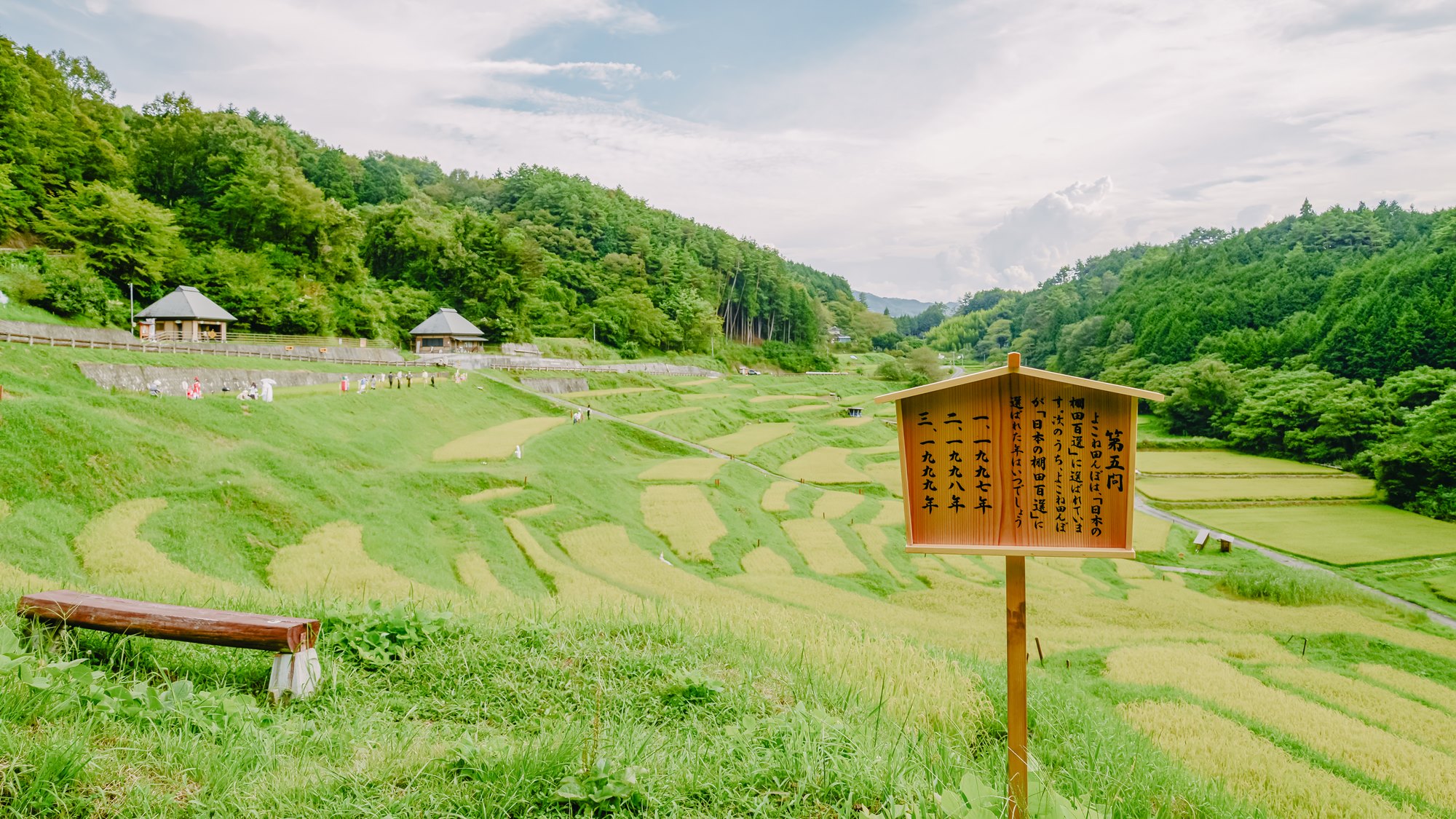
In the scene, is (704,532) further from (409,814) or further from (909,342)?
(909,342)

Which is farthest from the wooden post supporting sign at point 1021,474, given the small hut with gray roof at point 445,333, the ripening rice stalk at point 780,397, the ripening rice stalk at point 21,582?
the ripening rice stalk at point 780,397

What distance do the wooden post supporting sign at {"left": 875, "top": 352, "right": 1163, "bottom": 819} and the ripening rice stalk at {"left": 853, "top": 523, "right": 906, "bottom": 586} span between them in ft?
64.5

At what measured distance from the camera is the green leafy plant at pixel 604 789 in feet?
11.6

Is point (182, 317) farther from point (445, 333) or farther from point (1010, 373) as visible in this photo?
point (1010, 373)

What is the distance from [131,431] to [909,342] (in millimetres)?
114872

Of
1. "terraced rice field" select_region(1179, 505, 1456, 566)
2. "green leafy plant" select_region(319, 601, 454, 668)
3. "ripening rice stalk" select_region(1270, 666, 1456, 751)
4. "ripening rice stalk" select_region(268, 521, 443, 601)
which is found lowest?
"terraced rice field" select_region(1179, 505, 1456, 566)

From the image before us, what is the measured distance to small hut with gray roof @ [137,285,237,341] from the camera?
3384 cm

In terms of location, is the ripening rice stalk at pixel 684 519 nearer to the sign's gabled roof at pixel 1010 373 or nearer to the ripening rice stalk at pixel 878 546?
the ripening rice stalk at pixel 878 546

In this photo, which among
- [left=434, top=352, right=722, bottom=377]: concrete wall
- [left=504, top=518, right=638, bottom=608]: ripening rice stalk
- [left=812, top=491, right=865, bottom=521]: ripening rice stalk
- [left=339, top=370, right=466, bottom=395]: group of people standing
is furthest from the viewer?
[left=434, top=352, right=722, bottom=377]: concrete wall

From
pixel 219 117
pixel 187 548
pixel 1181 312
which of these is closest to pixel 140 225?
pixel 219 117

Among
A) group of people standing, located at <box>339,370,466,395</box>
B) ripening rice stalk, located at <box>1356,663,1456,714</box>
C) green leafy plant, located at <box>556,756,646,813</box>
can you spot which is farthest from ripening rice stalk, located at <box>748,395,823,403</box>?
green leafy plant, located at <box>556,756,646,813</box>

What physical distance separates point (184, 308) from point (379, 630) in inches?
1473

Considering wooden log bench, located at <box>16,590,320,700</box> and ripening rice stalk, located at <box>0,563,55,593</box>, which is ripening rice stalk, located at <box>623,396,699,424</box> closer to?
ripening rice stalk, located at <box>0,563,55,593</box>

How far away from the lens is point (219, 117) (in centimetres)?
5106
